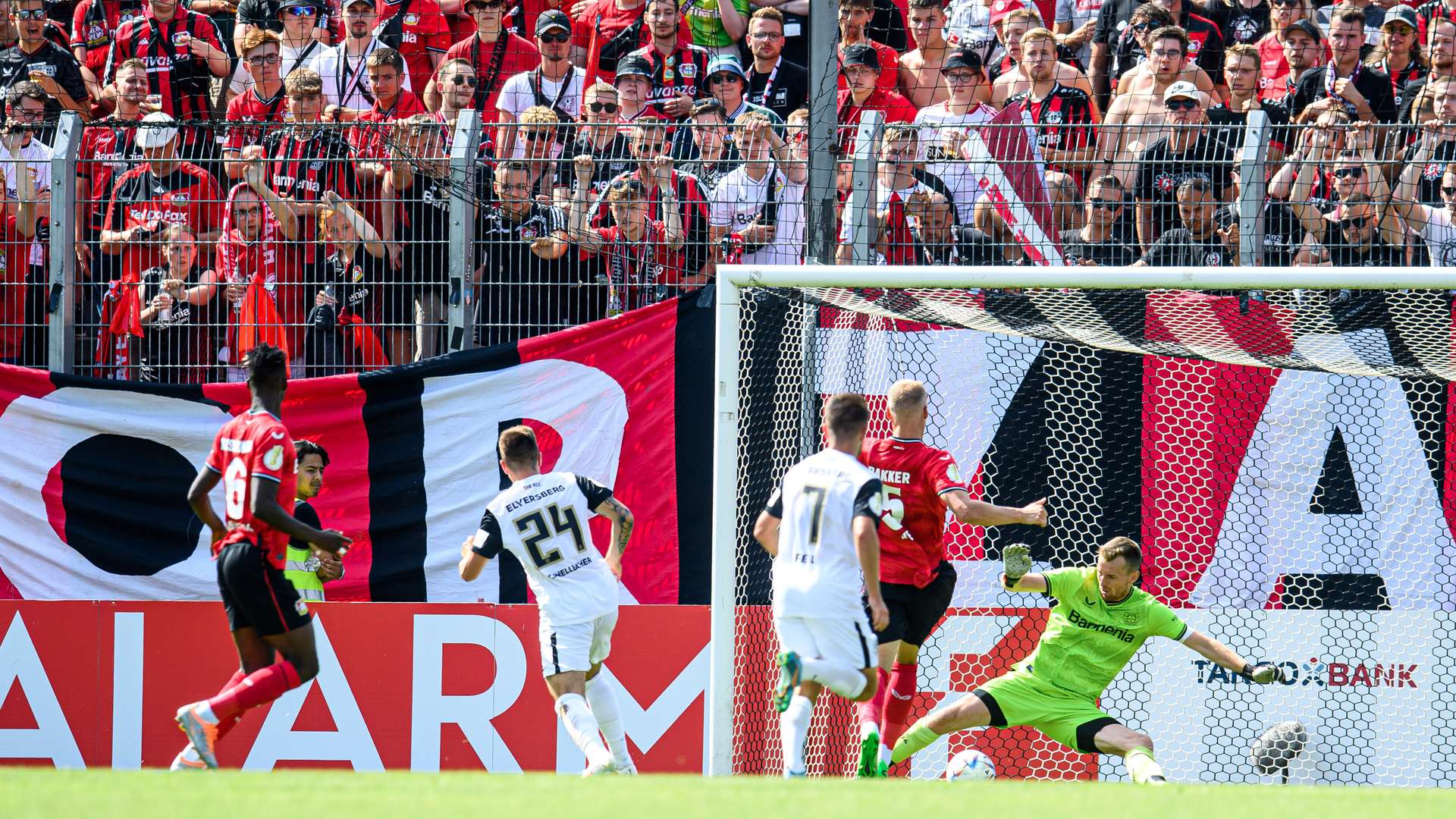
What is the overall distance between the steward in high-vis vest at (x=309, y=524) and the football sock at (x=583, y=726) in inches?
66.5

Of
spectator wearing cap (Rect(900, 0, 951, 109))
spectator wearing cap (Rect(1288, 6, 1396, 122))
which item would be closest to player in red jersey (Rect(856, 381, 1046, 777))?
spectator wearing cap (Rect(900, 0, 951, 109))

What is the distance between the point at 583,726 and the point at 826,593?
1.37 m

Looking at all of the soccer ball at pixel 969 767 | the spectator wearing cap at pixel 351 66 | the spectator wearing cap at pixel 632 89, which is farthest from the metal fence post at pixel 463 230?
the soccer ball at pixel 969 767

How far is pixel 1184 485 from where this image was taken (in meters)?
8.67

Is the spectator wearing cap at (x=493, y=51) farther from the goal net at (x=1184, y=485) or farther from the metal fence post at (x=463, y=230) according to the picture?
the goal net at (x=1184, y=485)

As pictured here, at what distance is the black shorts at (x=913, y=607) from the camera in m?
7.48

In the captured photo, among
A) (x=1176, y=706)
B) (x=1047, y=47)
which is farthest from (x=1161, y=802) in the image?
(x=1047, y=47)

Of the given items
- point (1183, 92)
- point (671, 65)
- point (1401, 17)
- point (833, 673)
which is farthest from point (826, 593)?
point (1401, 17)

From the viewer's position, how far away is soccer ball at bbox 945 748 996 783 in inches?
314

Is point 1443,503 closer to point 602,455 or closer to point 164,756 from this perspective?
point 602,455

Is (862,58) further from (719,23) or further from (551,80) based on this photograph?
(551,80)

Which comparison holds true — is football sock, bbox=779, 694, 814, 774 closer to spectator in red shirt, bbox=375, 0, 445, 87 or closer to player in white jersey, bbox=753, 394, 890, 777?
player in white jersey, bbox=753, 394, 890, 777

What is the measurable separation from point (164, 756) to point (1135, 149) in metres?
6.20

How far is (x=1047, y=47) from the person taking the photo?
30.6 ft
